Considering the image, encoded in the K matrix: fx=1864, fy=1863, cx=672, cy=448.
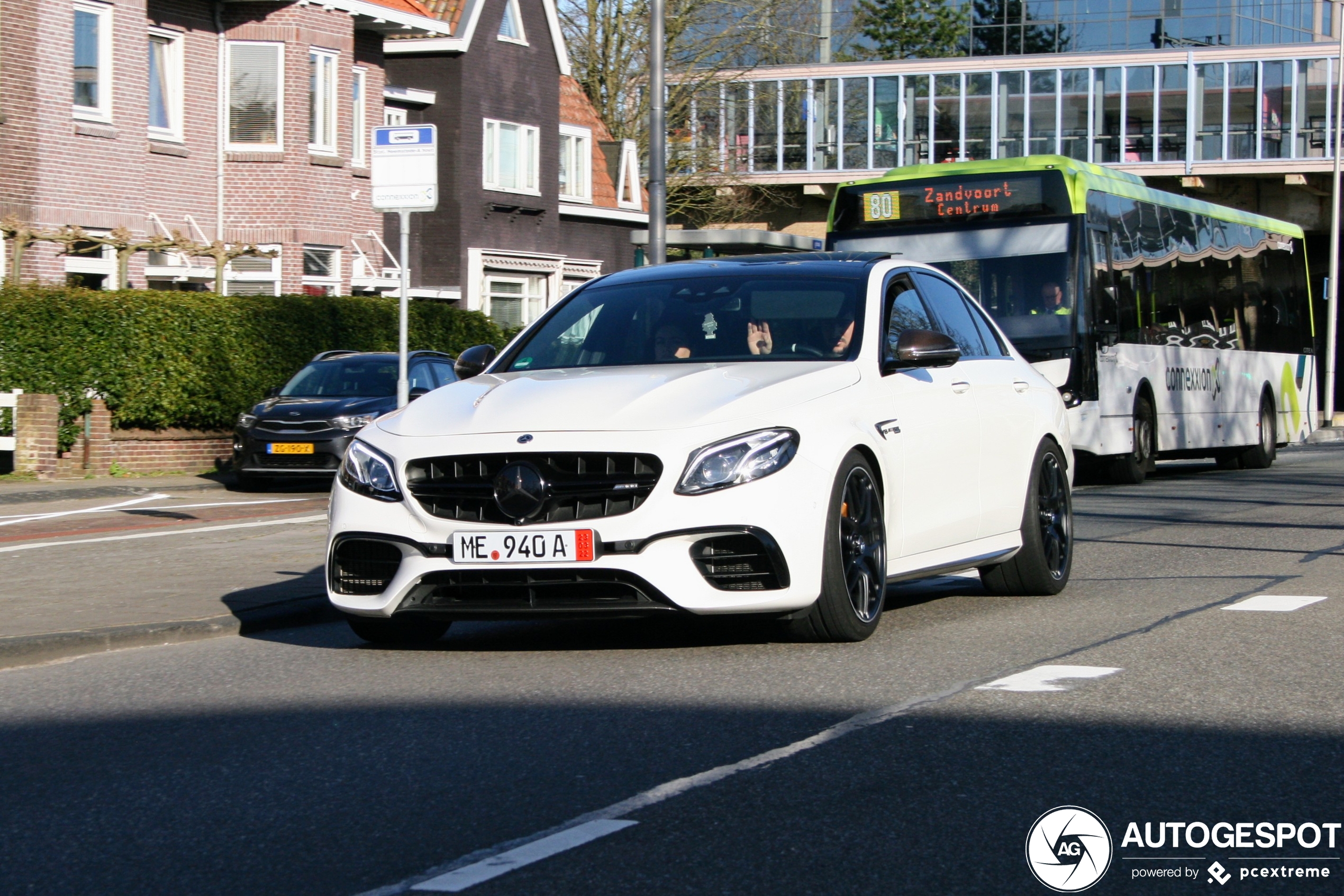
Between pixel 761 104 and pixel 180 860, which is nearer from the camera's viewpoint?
pixel 180 860

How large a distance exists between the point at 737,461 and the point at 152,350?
49.4ft

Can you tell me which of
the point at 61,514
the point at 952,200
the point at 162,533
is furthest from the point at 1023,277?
the point at 61,514

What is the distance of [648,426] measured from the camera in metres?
7.21

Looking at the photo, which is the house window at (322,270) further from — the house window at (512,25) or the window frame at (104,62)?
the house window at (512,25)

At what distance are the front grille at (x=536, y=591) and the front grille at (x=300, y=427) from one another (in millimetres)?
12635

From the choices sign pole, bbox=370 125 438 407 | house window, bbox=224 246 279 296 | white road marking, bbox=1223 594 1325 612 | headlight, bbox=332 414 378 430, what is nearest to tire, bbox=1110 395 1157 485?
headlight, bbox=332 414 378 430

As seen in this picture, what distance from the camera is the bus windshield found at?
62.0 ft

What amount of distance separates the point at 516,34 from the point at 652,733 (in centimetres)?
3639

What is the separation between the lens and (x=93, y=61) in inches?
1073

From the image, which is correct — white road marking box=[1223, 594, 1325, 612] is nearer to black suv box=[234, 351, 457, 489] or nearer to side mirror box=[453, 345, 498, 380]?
side mirror box=[453, 345, 498, 380]

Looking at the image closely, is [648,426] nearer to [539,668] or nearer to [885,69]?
[539,668]

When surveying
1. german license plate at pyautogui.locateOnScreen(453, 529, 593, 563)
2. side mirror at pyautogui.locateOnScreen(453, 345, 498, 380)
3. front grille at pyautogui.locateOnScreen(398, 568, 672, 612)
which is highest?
side mirror at pyautogui.locateOnScreen(453, 345, 498, 380)

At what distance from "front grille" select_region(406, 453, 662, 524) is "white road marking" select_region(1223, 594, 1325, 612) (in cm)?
357

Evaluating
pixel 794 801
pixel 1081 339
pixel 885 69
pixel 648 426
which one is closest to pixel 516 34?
pixel 885 69
